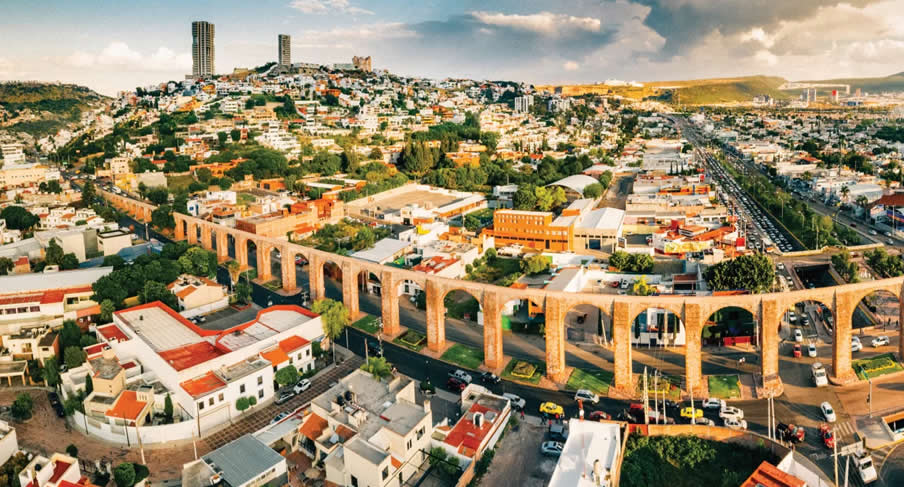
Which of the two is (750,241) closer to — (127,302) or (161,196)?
(127,302)

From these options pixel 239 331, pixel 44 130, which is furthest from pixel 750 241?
pixel 44 130

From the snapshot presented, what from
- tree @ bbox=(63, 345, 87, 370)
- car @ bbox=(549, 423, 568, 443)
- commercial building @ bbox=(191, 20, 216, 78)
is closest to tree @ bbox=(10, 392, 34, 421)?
tree @ bbox=(63, 345, 87, 370)

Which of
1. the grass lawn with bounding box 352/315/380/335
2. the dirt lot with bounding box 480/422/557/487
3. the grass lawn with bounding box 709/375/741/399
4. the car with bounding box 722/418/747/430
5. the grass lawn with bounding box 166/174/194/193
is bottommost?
the dirt lot with bounding box 480/422/557/487

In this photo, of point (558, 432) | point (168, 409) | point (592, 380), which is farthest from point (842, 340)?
point (168, 409)

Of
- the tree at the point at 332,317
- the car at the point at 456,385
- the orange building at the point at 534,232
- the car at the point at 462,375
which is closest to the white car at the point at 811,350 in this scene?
the car at the point at 462,375

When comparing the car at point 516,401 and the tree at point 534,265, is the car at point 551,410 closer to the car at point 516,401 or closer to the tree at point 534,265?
the car at point 516,401

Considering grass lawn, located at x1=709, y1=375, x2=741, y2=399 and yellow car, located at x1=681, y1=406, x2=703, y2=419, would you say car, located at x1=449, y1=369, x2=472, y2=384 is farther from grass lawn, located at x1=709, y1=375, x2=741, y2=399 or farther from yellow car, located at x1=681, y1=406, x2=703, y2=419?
grass lawn, located at x1=709, y1=375, x2=741, y2=399
